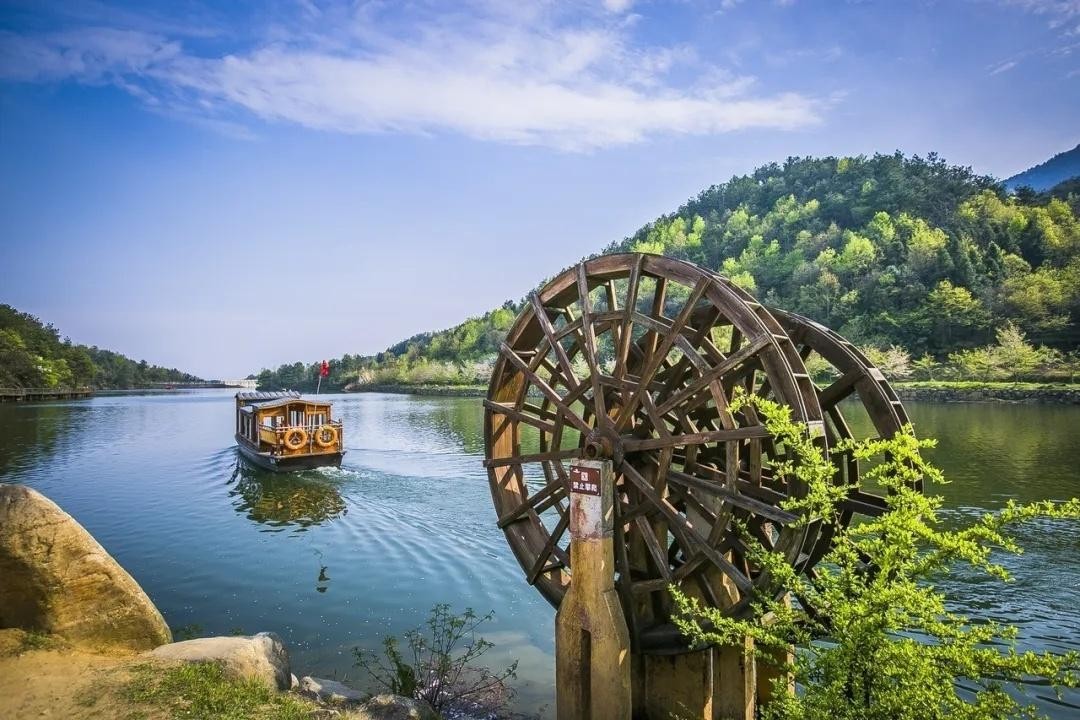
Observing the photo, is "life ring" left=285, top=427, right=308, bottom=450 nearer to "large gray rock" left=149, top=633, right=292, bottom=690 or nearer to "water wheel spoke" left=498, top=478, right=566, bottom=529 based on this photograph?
"large gray rock" left=149, top=633, right=292, bottom=690

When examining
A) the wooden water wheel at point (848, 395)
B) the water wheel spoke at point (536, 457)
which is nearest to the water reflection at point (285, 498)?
the water wheel spoke at point (536, 457)

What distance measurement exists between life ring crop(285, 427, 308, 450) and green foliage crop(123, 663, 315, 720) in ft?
58.6

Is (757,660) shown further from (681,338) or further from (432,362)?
(432,362)

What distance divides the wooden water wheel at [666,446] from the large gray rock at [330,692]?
2296 millimetres

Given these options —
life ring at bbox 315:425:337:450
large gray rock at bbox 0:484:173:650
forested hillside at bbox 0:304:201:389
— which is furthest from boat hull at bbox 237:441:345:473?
forested hillside at bbox 0:304:201:389

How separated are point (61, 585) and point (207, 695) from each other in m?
2.56

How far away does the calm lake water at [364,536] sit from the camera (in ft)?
32.2

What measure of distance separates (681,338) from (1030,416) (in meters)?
38.1

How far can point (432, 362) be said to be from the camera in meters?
112

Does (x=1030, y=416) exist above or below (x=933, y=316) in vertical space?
below

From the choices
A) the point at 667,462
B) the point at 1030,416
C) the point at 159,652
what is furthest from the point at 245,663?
the point at 1030,416

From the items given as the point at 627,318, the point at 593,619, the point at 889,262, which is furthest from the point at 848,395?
the point at 889,262

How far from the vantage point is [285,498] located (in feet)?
65.3

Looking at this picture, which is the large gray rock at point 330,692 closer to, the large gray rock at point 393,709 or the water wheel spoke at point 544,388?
the large gray rock at point 393,709
